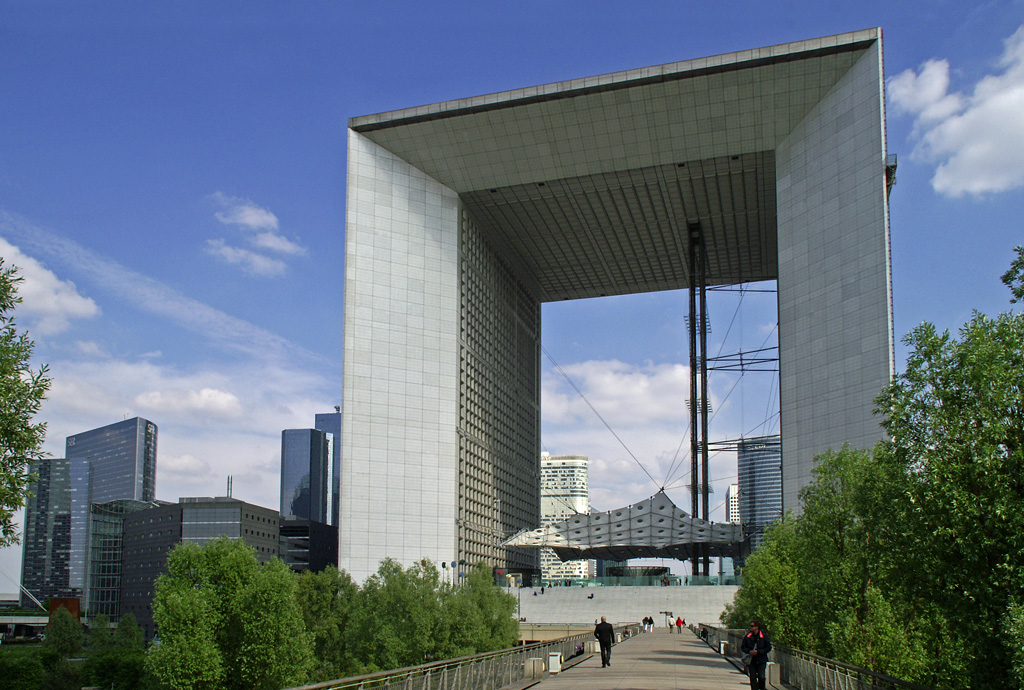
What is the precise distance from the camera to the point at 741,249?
253ft

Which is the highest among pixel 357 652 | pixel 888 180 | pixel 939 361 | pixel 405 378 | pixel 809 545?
pixel 888 180

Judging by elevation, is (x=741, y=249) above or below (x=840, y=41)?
below

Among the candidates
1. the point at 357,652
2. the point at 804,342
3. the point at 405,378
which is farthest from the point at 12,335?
the point at 804,342

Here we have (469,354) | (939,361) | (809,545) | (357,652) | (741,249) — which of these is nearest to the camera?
Result: (939,361)

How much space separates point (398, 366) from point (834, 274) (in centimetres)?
2822

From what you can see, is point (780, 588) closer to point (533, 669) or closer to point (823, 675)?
point (533, 669)

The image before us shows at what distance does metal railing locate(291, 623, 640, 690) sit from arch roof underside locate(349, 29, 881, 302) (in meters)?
36.1

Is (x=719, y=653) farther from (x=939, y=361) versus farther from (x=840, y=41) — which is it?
(x=840, y=41)

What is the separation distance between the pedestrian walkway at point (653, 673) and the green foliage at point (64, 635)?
307 ft

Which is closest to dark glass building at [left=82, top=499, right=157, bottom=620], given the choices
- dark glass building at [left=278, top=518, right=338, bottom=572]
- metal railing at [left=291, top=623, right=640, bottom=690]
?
dark glass building at [left=278, top=518, right=338, bottom=572]

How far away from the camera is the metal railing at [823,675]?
16.5 metres

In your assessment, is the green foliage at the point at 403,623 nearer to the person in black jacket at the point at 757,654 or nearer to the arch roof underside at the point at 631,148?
the person in black jacket at the point at 757,654

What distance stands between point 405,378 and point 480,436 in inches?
375

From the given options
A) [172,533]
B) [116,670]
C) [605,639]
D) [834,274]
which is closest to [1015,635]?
[605,639]
